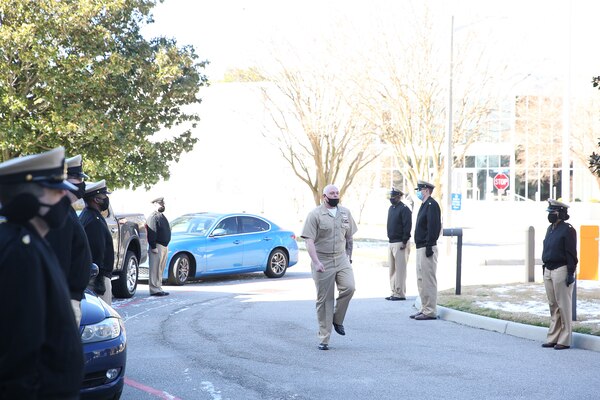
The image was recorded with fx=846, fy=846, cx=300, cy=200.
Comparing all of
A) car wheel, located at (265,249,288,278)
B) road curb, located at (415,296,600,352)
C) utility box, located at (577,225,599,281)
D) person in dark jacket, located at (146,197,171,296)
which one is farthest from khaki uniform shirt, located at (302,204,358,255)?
car wheel, located at (265,249,288,278)

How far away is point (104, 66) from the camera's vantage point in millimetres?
22406

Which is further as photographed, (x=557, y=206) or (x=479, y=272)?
(x=479, y=272)

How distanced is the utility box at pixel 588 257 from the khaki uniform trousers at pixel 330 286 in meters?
6.62

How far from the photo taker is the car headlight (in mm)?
6738

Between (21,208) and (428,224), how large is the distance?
9660 mm

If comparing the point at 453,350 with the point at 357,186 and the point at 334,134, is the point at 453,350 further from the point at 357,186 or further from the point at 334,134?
the point at 357,186

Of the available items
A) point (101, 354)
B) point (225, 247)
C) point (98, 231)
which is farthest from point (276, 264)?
point (101, 354)

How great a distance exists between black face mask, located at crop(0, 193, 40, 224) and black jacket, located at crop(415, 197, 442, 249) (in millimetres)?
9555

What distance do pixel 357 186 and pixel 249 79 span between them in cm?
1896

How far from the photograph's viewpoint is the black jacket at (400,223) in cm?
1512

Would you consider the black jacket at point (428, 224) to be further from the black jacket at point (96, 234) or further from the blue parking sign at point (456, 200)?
the blue parking sign at point (456, 200)

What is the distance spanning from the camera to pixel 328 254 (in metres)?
10.3

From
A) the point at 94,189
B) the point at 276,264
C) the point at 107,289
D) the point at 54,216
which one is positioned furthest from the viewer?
the point at 276,264

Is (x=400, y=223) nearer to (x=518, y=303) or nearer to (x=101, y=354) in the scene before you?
(x=518, y=303)
